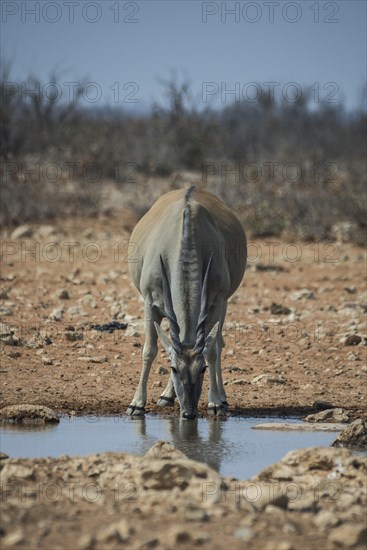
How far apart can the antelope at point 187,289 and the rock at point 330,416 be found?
0.78 m

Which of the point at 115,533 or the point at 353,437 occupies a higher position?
the point at 115,533

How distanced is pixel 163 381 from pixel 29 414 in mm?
2206

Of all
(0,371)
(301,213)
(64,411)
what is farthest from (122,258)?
(64,411)

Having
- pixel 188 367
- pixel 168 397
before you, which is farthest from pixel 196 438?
pixel 168 397

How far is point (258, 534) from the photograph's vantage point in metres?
5.34

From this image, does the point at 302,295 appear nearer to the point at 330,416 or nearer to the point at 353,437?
the point at 330,416

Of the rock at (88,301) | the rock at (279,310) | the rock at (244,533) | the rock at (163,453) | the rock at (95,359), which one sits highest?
the rock at (88,301)

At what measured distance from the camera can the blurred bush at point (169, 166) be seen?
20.5 meters

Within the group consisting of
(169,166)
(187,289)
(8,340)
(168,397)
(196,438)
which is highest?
(169,166)

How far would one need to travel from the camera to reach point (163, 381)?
10.9m

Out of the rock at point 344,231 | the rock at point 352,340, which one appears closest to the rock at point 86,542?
the rock at point 352,340

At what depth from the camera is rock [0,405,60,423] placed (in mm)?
8867

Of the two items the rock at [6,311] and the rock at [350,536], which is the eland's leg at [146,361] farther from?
the rock at [350,536]

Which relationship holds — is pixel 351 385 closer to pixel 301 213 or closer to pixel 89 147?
pixel 301 213
